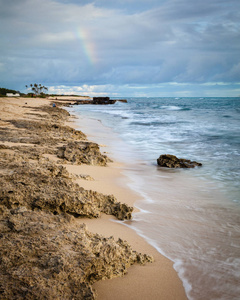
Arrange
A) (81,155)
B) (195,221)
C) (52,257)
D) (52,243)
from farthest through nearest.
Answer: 1. (81,155)
2. (195,221)
3. (52,243)
4. (52,257)

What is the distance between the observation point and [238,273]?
2691 millimetres

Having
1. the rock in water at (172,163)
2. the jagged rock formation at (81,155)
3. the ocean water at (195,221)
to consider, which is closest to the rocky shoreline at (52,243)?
the ocean water at (195,221)

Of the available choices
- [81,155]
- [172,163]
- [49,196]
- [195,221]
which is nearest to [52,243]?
[49,196]

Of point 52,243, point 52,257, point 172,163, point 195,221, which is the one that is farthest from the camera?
A: point 172,163

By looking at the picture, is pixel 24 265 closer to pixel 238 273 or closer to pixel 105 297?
pixel 105 297

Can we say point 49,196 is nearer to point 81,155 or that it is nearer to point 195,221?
point 195,221

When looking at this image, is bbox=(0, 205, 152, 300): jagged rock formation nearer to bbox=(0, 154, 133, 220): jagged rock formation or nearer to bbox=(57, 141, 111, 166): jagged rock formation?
bbox=(0, 154, 133, 220): jagged rock formation

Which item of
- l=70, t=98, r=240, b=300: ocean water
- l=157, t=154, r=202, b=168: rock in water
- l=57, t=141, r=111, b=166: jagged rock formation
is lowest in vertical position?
l=70, t=98, r=240, b=300: ocean water

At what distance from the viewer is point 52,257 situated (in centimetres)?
197

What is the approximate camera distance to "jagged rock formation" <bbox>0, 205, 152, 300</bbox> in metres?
1.77

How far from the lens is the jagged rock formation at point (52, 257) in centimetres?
177

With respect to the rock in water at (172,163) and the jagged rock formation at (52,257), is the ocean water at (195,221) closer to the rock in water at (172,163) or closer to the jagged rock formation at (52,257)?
the rock in water at (172,163)

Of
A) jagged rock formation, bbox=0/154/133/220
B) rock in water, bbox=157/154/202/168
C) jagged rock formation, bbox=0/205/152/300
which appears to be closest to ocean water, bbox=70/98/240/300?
rock in water, bbox=157/154/202/168

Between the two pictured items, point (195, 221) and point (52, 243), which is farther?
point (195, 221)
